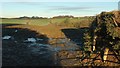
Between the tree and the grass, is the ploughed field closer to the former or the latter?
the tree

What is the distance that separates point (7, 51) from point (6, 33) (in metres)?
6.58

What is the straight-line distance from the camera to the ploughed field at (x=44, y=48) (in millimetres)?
14547

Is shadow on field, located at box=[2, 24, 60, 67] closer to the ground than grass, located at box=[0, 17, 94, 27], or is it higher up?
closer to the ground

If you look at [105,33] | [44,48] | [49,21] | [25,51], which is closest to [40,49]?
[44,48]

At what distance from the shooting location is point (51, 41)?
20203 millimetres

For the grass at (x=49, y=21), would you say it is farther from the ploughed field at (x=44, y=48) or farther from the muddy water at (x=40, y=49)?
the muddy water at (x=40, y=49)

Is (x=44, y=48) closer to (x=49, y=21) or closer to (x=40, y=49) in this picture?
(x=40, y=49)

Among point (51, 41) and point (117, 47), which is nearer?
point (117, 47)

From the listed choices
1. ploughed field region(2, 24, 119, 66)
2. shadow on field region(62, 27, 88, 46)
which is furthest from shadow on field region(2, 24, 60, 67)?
shadow on field region(62, 27, 88, 46)

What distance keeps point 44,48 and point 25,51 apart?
121 centimetres

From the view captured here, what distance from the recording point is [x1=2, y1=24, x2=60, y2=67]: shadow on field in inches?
578

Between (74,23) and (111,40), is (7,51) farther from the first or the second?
(74,23)

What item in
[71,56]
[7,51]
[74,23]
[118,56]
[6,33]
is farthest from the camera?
[74,23]

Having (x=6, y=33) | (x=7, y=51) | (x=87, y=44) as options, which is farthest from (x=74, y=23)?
(x=87, y=44)
